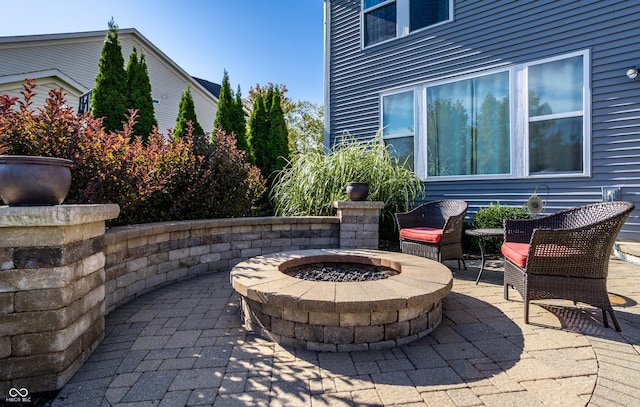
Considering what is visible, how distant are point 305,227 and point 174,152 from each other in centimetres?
187

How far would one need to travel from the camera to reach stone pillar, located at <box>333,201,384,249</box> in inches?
178

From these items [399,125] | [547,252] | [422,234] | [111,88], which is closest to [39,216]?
[547,252]

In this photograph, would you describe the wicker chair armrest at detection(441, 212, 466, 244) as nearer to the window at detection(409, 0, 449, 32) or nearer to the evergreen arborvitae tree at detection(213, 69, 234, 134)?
the window at detection(409, 0, 449, 32)

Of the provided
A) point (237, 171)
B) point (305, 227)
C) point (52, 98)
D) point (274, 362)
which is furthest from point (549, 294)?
point (52, 98)

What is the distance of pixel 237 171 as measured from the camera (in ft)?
14.4

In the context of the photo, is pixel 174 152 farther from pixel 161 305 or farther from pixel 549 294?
pixel 549 294

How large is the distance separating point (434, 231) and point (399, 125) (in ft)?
9.38

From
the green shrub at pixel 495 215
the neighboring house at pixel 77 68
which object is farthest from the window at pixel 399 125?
the neighboring house at pixel 77 68

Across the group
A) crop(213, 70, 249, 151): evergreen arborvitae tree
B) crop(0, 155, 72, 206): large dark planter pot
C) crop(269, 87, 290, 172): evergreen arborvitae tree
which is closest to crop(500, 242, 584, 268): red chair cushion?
crop(0, 155, 72, 206): large dark planter pot

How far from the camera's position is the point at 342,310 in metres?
1.98

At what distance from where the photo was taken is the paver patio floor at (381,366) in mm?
1539

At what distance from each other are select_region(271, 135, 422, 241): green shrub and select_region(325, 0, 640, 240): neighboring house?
0.83 m

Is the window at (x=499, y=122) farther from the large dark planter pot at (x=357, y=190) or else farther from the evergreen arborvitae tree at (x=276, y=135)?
the evergreen arborvitae tree at (x=276, y=135)

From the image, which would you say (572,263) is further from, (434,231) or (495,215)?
(495,215)
